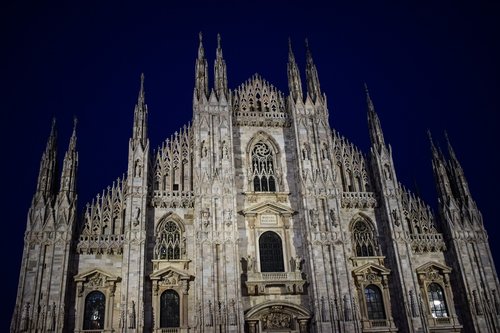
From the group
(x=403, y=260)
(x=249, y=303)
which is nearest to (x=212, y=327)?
(x=249, y=303)

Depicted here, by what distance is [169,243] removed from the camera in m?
26.8

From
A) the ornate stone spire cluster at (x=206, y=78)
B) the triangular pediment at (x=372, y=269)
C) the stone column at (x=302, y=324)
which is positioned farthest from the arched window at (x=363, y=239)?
the ornate stone spire cluster at (x=206, y=78)

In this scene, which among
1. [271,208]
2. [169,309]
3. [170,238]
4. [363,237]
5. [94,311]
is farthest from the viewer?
[363,237]

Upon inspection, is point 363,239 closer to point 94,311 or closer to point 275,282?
point 275,282

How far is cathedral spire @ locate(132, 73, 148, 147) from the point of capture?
28.7m

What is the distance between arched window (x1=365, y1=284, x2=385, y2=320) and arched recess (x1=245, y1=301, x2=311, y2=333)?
410 cm

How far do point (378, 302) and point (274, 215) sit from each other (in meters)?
8.26

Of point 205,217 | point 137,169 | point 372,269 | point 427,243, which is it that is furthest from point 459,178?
point 137,169

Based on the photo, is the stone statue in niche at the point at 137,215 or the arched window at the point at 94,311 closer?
the arched window at the point at 94,311

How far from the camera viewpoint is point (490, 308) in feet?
86.8

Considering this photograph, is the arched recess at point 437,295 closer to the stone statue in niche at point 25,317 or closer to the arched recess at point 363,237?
the arched recess at point 363,237

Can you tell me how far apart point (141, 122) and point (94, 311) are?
39.6 feet

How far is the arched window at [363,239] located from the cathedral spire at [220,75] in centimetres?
1288

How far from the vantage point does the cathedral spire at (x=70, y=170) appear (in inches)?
1048
